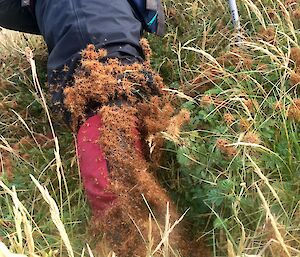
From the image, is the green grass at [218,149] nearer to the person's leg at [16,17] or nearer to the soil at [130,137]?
the soil at [130,137]

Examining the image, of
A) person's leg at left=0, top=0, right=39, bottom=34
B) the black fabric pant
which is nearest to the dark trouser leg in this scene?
the black fabric pant

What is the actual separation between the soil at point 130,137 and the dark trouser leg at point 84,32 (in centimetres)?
5

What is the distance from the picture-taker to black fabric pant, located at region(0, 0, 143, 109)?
6.23 ft

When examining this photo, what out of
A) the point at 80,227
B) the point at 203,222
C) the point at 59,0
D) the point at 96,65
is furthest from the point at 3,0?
the point at 203,222

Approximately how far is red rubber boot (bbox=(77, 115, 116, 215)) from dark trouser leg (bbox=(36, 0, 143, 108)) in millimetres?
181

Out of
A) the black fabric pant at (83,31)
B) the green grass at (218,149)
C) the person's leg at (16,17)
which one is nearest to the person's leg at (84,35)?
the black fabric pant at (83,31)

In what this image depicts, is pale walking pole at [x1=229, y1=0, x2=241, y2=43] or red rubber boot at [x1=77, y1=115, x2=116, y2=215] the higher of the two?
pale walking pole at [x1=229, y1=0, x2=241, y2=43]

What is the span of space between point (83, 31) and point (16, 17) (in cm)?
54

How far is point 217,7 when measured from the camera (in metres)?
2.42

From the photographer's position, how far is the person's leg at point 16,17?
229 cm

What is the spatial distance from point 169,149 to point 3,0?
0.98 m

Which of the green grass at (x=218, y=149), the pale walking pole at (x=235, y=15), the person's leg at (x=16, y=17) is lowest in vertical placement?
the green grass at (x=218, y=149)

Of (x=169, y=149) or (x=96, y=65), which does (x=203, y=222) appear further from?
(x=96, y=65)

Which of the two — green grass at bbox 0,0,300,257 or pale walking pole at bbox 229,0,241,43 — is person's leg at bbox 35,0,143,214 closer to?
green grass at bbox 0,0,300,257
